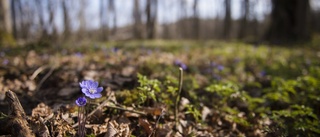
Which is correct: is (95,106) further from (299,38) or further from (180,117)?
(299,38)

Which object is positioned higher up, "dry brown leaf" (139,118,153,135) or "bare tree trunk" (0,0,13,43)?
"bare tree trunk" (0,0,13,43)

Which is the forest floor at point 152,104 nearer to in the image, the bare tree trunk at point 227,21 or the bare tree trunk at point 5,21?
the bare tree trunk at point 5,21

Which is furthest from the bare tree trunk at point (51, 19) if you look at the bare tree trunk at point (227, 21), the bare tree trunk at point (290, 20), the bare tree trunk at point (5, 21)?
the bare tree trunk at point (227, 21)

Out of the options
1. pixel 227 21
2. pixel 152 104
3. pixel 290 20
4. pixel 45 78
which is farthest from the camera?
pixel 227 21

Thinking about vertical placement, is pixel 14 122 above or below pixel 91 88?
below

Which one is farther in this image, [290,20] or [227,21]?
[227,21]

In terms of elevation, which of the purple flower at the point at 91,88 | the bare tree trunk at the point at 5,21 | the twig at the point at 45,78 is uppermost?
the bare tree trunk at the point at 5,21

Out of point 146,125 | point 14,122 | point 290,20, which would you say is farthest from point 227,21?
point 14,122

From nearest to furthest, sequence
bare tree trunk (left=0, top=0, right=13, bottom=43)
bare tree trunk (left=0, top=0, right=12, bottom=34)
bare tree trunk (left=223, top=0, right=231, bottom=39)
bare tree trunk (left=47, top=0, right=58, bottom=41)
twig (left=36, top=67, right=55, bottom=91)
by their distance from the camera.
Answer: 1. twig (left=36, top=67, right=55, bottom=91)
2. bare tree trunk (left=47, top=0, right=58, bottom=41)
3. bare tree trunk (left=0, top=0, right=13, bottom=43)
4. bare tree trunk (left=0, top=0, right=12, bottom=34)
5. bare tree trunk (left=223, top=0, right=231, bottom=39)

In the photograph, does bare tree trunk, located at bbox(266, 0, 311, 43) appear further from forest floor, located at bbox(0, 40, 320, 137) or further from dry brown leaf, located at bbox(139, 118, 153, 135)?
dry brown leaf, located at bbox(139, 118, 153, 135)

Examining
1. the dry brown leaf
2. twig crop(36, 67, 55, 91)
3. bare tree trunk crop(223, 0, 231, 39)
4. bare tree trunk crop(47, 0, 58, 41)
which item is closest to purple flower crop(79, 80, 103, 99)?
the dry brown leaf

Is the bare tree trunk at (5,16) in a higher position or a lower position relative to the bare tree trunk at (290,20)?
higher

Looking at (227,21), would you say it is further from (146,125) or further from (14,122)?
(14,122)
